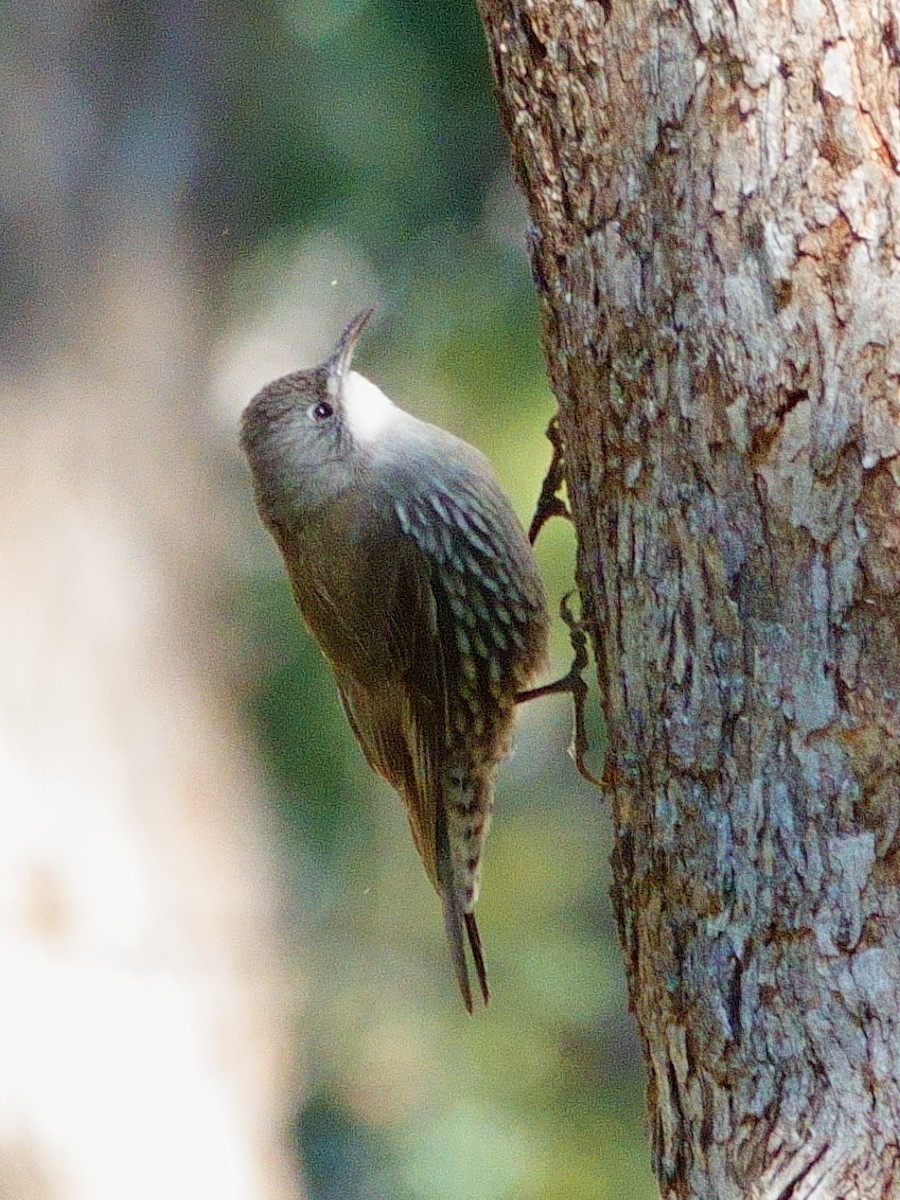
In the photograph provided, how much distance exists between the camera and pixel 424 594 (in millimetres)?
3574

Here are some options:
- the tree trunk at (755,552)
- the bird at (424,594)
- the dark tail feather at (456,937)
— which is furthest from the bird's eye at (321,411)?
the tree trunk at (755,552)

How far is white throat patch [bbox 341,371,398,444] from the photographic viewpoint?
3678 mm

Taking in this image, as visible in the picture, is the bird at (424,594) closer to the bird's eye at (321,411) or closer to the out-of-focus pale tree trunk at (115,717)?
the bird's eye at (321,411)

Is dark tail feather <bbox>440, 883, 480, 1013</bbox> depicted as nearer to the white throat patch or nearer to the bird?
the bird

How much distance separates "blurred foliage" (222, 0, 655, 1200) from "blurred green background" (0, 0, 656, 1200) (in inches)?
0.4

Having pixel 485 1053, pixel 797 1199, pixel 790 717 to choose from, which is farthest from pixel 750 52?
pixel 485 1053

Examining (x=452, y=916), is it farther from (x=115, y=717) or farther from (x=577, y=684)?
(x=115, y=717)

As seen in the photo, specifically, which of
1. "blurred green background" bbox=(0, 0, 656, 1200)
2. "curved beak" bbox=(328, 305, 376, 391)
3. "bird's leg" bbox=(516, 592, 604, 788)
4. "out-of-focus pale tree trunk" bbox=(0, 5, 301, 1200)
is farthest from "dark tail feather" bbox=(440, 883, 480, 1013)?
"blurred green background" bbox=(0, 0, 656, 1200)

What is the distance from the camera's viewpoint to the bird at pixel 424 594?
3.56 meters

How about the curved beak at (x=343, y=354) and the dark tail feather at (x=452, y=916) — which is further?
the curved beak at (x=343, y=354)

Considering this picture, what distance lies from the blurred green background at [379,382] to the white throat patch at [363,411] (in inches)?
86.0

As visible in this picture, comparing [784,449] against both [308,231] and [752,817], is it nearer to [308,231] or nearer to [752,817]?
[752,817]

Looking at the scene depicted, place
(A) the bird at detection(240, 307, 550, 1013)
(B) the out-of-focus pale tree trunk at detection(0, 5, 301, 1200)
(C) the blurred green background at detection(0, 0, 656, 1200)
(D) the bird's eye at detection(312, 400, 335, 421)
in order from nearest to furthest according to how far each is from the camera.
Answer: (A) the bird at detection(240, 307, 550, 1013)
(D) the bird's eye at detection(312, 400, 335, 421)
(B) the out-of-focus pale tree trunk at detection(0, 5, 301, 1200)
(C) the blurred green background at detection(0, 0, 656, 1200)

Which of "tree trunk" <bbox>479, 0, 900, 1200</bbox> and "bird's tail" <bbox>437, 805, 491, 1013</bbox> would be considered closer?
"tree trunk" <bbox>479, 0, 900, 1200</bbox>
